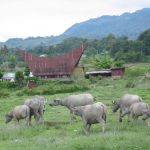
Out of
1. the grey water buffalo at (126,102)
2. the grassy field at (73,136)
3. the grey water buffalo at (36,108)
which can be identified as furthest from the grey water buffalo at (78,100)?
the grey water buffalo at (36,108)

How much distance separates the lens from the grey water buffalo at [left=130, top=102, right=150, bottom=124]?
70.4 ft

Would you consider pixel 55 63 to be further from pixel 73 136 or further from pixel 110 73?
pixel 73 136

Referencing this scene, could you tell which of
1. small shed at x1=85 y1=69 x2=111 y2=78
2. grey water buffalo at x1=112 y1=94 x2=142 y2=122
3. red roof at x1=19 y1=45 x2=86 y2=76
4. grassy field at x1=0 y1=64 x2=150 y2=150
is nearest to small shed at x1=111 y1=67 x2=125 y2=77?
small shed at x1=85 y1=69 x2=111 y2=78

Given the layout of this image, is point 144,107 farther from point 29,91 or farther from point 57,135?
point 29,91

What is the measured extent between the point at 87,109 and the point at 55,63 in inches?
2364

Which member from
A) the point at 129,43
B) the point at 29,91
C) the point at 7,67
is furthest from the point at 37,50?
the point at 29,91

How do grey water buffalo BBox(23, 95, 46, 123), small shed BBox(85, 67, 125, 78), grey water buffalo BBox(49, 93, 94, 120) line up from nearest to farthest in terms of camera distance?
grey water buffalo BBox(23, 95, 46, 123), grey water buffalo BBox(49, 93, 94, 120), small shed BBox(85, 67, 125, 78)

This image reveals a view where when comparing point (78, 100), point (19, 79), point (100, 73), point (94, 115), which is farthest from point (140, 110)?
point (100, 73)

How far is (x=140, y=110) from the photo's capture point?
858 inches

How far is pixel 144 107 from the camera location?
2161cm

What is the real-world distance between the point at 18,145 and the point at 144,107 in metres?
6.85

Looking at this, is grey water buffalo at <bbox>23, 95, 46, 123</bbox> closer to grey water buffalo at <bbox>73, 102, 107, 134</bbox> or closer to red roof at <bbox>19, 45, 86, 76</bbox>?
grey water buffalo at <bbox>73, 102, 107, 134</bbox>

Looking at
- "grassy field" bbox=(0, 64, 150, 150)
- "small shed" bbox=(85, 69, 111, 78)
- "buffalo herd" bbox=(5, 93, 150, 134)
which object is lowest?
"small shed" bbox=(85, 69, 111, 78)

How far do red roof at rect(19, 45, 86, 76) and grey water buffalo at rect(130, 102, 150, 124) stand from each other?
55904 millimetres
